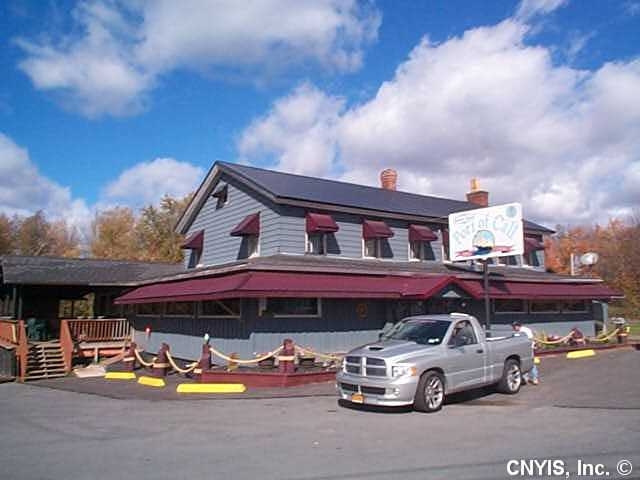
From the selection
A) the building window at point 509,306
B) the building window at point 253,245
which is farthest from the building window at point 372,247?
the building window at point 509,306

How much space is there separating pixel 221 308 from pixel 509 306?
13.6 metres

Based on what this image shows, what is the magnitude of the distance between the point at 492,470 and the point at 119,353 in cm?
2025

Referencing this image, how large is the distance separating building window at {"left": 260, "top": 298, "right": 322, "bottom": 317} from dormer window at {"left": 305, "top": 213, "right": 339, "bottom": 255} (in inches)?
113

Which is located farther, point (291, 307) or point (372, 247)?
point (372, 247)

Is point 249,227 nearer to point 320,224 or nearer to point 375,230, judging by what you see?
point 320,224

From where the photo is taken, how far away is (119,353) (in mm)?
23906

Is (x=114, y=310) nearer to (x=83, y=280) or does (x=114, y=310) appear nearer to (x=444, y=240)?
(x=83, y=280)

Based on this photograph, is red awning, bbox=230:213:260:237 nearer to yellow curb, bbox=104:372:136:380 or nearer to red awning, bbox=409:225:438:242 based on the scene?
yellow curb, bbox=104:372:136:380

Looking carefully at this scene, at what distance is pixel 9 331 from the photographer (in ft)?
71.7

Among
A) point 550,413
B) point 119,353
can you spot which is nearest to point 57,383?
point 119,353

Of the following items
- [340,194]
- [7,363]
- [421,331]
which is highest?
[340,194]

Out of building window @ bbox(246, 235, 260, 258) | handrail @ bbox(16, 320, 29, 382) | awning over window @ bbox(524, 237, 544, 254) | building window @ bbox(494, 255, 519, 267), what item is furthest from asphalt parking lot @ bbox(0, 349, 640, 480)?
awning over window @ bbox(524, 237, 544, 254)

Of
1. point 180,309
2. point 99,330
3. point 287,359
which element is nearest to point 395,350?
point 287,359

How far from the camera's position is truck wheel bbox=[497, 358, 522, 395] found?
13.3 m
